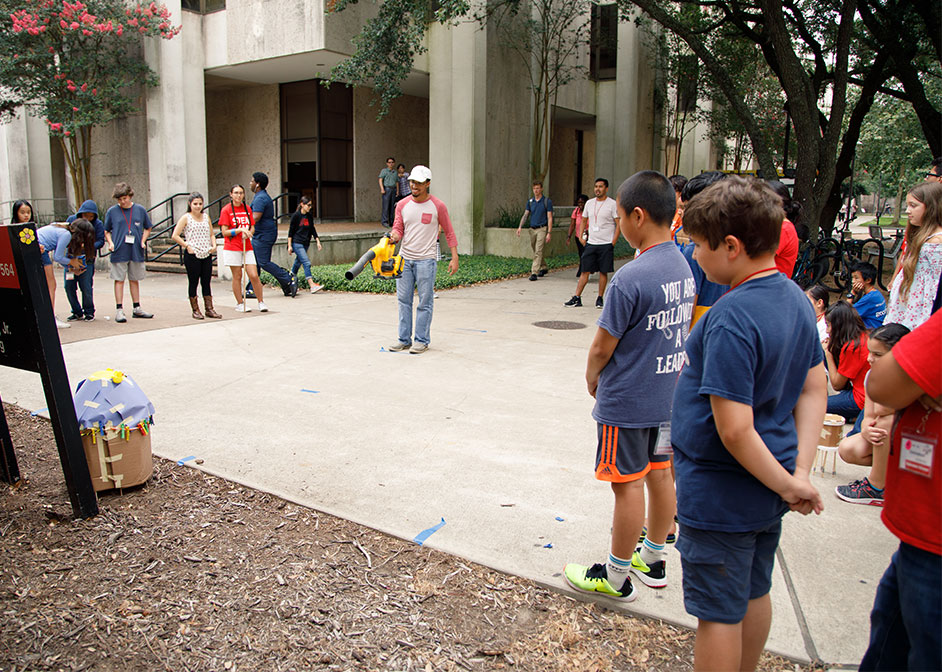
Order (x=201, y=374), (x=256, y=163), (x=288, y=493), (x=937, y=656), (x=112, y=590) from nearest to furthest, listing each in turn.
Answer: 1. (x=937, y=656)
2. (x=112, y=590)
3. (x=288, y=493)
4. (x=201, y=374)
5. (x=256, y=163)

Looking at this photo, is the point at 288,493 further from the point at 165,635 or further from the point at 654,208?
the point at 654,208

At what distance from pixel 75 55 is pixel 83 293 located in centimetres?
972

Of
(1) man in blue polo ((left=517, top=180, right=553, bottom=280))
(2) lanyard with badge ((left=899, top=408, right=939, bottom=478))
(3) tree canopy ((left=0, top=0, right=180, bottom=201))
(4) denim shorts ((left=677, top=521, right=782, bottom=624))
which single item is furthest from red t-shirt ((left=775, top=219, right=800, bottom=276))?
(3) tree canopy ((left=0, top=0, right=180, bottom=201))

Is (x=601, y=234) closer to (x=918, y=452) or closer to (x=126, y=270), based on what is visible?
(x=126, y=270)

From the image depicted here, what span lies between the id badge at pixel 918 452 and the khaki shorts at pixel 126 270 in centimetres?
986

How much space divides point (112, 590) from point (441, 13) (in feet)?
38.3

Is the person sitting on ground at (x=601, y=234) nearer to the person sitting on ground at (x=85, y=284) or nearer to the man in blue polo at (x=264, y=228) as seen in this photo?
the man in blue polo at (x=264, y=228)

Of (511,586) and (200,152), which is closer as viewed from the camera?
(511,586)

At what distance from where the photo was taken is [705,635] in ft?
6.83

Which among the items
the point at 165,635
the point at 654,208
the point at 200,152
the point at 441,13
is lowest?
the point at 165,635

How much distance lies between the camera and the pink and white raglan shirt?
7.51 m

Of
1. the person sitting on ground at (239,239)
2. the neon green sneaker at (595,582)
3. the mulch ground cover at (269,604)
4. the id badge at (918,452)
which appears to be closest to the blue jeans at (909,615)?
the id badge at (918,452)

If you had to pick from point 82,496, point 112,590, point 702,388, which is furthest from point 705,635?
point 82,496

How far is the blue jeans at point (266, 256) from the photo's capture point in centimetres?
1123
